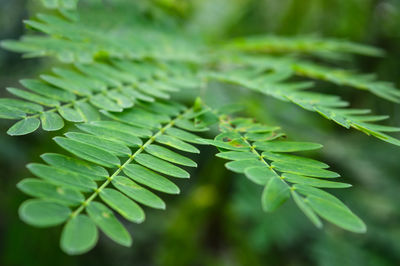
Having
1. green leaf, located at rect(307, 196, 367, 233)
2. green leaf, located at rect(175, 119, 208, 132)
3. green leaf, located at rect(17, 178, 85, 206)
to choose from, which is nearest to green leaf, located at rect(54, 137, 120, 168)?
green leaf, located at rect(17, 178, 85, 206)

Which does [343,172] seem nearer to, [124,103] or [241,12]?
[241,12]

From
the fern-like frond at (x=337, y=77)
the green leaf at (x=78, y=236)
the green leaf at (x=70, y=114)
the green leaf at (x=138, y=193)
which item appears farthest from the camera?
the fern-like frond at (x=337, y=77)

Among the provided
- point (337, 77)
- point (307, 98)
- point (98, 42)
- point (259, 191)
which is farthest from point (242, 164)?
point (259, 191)

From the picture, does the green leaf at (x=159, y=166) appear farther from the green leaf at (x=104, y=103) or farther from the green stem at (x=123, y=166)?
the green leaf at (x=104, y=103)

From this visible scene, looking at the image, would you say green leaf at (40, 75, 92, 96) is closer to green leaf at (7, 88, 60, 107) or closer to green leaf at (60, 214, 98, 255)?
green leaf at (7, 88, 60, 107)

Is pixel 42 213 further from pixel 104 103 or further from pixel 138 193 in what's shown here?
pixel 104 103

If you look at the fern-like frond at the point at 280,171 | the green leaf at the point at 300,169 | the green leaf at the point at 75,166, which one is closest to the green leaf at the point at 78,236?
the green leaf at the point at 75,166
